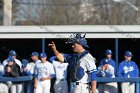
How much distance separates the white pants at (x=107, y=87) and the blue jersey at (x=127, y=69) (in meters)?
0.30

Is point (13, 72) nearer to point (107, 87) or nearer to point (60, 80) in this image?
point (60, 80)

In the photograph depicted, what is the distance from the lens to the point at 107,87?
45.6 feet

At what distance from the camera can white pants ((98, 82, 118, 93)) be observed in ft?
45.4

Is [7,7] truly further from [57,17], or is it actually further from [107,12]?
[107,12]

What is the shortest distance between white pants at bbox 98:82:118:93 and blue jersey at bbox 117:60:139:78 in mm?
302

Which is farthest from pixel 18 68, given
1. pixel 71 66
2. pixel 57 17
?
pixel 57 17

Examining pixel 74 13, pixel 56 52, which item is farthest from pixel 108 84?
pixel 74 13

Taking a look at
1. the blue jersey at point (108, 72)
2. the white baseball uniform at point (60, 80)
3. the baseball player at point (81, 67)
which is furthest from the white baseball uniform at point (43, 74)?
the baseball player at point (81, 67)

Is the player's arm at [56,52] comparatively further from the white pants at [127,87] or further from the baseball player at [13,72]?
the baseball player at [13,72]

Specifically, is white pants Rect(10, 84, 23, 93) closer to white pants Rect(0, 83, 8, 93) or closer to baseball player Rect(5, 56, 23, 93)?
baseball player Rect(5, 56, 23, 93)

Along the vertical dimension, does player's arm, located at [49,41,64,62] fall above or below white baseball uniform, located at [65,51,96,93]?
above

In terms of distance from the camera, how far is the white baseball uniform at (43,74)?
1375 cm

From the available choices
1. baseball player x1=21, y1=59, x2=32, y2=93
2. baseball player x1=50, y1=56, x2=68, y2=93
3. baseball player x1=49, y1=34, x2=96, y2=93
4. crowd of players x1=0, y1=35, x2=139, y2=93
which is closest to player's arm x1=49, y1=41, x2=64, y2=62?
baseball player x1=49, y1=34, x2=96, y2=93

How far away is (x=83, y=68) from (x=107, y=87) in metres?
4.86
